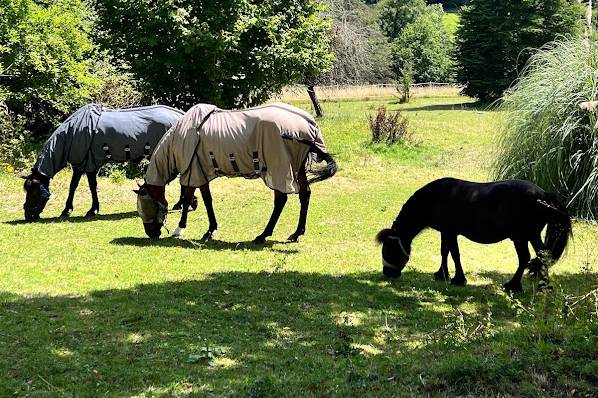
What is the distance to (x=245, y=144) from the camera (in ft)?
28.7

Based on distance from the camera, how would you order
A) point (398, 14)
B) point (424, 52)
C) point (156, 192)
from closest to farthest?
point (156, 192) → point (424, 52) → point (398, 14)

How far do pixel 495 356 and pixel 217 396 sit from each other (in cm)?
185

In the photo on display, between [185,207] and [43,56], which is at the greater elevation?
[43,56]

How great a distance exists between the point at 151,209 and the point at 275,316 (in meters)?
4.18

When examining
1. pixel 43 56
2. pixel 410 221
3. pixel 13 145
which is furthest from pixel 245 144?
pixel 13 145

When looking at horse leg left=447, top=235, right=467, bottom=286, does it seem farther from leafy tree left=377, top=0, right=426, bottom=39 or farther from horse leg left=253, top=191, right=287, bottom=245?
leafy tree left=377, top=0, right=426, bottom=39

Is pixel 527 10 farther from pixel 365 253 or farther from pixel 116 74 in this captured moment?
pixel 365 253

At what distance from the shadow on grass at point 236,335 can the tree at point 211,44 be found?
9287mm

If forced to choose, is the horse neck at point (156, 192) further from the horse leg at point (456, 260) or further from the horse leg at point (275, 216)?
the horse leg at point (456, 260)

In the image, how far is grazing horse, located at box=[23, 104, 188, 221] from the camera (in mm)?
10742

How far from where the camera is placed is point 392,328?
207 inches

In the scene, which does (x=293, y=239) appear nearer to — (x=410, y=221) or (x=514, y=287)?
(x=410, y=221)

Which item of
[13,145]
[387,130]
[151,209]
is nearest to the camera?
[151,209]

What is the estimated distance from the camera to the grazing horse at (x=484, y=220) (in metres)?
6.09
